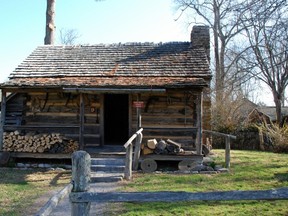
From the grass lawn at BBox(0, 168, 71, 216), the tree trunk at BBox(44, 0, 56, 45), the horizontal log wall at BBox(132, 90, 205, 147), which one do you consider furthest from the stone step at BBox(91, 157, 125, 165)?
the tree trunk at BBox(44, 0, 56, 45)

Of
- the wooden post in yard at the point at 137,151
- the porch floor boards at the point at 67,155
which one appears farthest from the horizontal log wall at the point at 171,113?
the wooden post in yard at the point at 137,151

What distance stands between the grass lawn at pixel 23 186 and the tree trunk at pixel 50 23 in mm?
10657

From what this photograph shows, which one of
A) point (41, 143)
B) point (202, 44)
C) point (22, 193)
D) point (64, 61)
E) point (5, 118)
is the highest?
point (202, 44)

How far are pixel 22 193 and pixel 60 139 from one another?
3910mm

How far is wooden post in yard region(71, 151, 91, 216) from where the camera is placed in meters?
3.24

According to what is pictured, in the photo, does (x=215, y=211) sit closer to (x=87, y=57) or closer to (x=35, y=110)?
(x=35, y=110)

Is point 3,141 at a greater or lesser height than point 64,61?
lesser

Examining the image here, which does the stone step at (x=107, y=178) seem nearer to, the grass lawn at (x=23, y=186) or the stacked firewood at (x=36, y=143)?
the grass lawn at (x=23, y=186)

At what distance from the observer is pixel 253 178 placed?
983 cm

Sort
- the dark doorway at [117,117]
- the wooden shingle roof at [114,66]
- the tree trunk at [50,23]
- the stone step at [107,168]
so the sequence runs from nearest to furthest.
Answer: the stone step at [107,168], the wooden shingle roof at [114,66], the dark doorway at [117,117], the tree trunk at [50,23]

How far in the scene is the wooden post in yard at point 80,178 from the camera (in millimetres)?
3240

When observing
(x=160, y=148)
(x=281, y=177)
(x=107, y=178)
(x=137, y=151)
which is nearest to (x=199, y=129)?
(x=160, y=148)

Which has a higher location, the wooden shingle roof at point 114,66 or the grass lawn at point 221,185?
the wooden shingle roof at point 114,66

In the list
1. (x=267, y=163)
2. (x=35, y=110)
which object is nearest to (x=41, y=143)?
(x=35, y=110)
